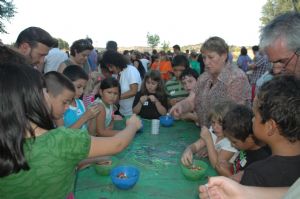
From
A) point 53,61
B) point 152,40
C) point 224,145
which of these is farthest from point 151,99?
point 152,40

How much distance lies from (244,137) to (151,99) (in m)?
1.91

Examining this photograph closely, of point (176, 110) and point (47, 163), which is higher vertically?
point (47, 163)

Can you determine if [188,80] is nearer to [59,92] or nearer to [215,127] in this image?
[215,127]

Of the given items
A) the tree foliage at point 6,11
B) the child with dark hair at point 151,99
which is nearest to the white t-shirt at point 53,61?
the child with dark hair at point 151,99

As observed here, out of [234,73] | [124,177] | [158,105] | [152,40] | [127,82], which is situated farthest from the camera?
[152,40]

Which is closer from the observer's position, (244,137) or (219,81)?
(244,137)

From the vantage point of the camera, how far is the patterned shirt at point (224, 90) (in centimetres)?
251

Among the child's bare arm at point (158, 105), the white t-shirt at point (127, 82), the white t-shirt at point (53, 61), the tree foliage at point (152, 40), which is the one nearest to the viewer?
the child's bare arm at point (158, 105)

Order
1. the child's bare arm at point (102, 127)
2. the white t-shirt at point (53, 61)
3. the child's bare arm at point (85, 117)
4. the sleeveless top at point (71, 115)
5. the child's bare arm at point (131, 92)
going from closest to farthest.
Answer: the child's bare arm at point (85, 117) < the sleeveless top at point (71, 115) < the child's bare arm at point (102, 127) < the child's bare arm at point (131, 92) < the white t-shirt at point (53, 61)

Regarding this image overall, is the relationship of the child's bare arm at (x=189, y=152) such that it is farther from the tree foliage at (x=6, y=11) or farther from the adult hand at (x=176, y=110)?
the tree foliage at (x=6, y=11)

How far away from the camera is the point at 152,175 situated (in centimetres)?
195

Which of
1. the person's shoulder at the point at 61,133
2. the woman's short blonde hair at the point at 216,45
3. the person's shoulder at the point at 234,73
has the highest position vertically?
the woman's short blonde hair at the point at 216,45

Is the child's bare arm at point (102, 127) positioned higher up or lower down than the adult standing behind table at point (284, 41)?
lower down

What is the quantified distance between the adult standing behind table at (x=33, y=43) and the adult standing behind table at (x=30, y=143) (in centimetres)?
168
